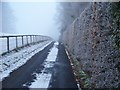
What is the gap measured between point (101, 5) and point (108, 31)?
111 centimetres

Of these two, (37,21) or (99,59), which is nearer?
(99,59)

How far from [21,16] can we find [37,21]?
1431cm

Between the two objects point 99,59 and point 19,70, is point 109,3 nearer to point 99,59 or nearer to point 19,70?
point 99,59

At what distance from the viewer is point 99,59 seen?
7605 mm

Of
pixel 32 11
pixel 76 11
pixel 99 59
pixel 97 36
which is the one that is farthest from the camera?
pixel 32 11

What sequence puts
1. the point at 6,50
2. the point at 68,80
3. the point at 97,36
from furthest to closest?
the point at 6,50, the point at 68,80, the point at 97,36

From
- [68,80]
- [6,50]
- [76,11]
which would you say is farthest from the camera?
[76,11]

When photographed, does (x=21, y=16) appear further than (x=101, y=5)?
Yes

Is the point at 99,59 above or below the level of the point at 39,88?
above

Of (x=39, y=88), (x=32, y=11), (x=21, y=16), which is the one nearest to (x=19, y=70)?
(x=39, y=88)

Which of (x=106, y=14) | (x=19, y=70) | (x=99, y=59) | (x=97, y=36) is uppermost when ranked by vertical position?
(x=106, y=14)

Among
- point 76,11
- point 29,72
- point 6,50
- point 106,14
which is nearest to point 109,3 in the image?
point 106,14

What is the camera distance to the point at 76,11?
44688mm

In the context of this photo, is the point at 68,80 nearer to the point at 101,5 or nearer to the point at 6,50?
the point at 101,5
